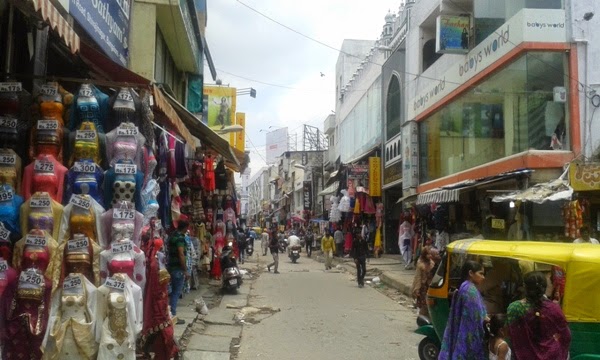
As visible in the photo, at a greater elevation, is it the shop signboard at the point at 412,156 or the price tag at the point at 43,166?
the shop signboard at the point at 412,156

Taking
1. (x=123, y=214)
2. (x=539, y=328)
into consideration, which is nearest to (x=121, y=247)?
(x=123, y=214)

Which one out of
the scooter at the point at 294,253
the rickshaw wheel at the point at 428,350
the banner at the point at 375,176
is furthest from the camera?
the scooter at the point at 294,253

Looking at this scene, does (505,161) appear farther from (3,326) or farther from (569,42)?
(3,326)

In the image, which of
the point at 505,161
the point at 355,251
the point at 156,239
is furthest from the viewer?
the point at 355,251

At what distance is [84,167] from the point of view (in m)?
5.94

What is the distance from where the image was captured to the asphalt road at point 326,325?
9.65m

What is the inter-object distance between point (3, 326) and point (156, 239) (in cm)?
183

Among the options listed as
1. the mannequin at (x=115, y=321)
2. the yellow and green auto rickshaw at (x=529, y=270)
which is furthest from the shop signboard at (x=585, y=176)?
the mannequin at (x=115, y=321)

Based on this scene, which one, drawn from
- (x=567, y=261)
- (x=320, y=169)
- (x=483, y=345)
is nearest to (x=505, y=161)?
(x=567, y=261)

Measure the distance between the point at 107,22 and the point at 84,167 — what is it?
4.26m

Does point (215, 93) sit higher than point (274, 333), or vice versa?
point (215, 93)

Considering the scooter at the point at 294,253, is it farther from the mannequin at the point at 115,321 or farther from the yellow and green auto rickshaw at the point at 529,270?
the mannequin at the point at 115,321

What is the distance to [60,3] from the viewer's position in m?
6.35

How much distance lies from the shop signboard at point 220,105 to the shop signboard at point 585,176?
816 inches
